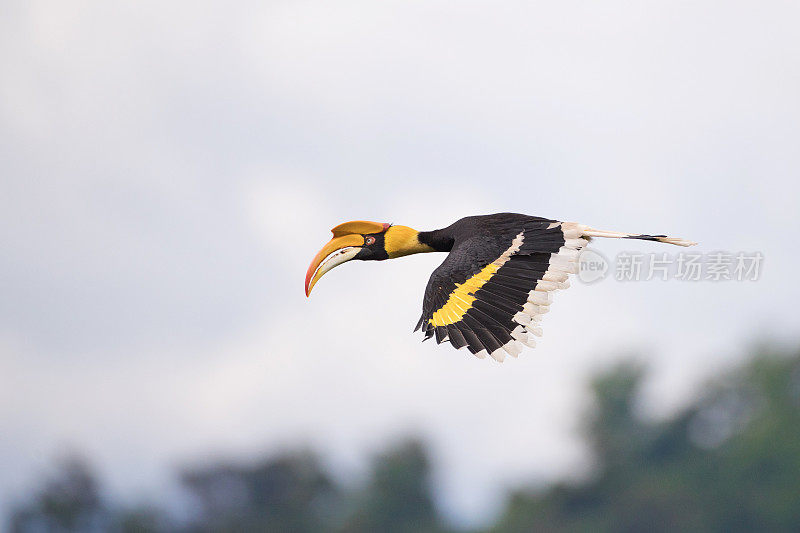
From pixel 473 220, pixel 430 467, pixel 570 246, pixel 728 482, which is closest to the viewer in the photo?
pixel 570 246

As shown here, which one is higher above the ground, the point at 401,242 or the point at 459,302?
the point at 401,242

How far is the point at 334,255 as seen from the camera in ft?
35.3

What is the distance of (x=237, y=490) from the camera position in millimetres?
40375

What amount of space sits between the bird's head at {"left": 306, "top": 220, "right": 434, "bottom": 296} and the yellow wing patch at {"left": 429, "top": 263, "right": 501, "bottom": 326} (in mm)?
1701

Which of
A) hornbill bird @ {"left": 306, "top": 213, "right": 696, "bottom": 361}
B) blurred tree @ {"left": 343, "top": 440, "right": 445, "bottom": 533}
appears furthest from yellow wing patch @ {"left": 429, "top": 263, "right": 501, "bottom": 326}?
blurred tree @ {"left": 343, "top": 440, "right": 445, "bottom": 533}

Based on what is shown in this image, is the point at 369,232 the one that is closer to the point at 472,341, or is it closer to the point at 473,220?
the point at 473,220

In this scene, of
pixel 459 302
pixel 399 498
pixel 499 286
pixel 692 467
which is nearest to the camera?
pixel 459 302

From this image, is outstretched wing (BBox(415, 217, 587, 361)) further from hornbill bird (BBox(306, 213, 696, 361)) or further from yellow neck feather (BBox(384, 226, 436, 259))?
yellow neck feather (BBox(384, 226, 436, 259))

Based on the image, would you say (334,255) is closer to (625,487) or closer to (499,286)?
(499,286)

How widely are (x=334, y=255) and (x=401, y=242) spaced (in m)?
0.63

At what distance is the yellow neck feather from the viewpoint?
10.9 meters

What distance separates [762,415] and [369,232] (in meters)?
35.9

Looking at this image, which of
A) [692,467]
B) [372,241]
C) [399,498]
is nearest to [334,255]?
[372,241]

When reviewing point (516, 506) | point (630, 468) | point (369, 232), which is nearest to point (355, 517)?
point (516, 506)
